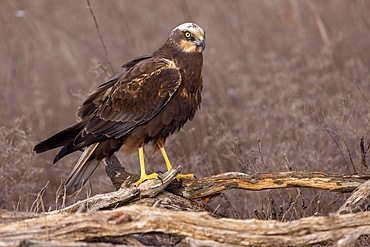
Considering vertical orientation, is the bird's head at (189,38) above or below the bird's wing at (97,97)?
above

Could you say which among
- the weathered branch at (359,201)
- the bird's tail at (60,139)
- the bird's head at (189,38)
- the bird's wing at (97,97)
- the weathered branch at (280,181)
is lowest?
the weathered branch at (359,201)

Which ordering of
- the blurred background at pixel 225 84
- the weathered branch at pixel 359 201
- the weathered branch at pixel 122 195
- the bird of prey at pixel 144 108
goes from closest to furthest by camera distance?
the weathered branch at pixel 359 201 < the weathered branch at pixel 122 195 < the bird of prey at pixel 144 108 < the blurred background at pixel 225 84

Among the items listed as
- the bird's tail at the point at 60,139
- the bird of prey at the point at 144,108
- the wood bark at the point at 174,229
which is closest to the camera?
the wood bark at the point at 174,229

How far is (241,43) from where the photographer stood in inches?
451

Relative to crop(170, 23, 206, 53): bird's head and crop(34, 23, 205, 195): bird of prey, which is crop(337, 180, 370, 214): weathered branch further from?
crop(170, 23, 206, 53): bird's head

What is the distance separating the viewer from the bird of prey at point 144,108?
5746 mm

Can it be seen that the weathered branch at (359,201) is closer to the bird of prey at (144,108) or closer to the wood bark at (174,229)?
the wood bark at (174,229)

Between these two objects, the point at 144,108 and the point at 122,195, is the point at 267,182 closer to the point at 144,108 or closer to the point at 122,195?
the point at 122,195

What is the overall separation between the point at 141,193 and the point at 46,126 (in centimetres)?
511

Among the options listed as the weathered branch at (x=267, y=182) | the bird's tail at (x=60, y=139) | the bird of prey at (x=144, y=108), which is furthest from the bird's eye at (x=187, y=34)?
the weathered branch at (x=267, y=182)

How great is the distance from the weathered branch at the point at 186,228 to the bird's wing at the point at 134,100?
1819 millimetres

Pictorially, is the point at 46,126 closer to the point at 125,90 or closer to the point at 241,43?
the point at 241,43

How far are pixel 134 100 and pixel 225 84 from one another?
15.4 ft

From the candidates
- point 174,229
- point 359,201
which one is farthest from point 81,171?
point 359,201
